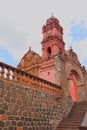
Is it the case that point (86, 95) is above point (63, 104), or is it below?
above

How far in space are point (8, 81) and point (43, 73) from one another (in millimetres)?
9459

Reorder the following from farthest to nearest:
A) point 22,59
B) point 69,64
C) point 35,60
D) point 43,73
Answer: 1. point 22,59
2. point 35,60
3. point 43,73
4. point 69,64

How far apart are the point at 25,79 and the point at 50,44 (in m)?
10.3

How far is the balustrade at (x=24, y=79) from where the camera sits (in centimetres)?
760

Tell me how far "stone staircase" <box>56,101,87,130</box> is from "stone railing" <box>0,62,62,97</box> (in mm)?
1507

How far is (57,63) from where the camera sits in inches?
559

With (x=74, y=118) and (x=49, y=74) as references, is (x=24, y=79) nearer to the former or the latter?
(x=74, y=118)

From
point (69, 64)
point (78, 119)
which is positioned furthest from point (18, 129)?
point (69, 64)

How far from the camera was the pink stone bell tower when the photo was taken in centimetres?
1683

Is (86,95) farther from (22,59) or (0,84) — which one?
(0,84)

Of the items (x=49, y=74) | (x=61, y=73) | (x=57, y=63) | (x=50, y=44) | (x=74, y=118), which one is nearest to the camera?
(x=74, y=118)

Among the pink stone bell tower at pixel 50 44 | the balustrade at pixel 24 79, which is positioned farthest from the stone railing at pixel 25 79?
the pink stone bell tower at pixel 50 44

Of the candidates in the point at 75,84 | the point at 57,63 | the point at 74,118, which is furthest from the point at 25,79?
the point at 75,84

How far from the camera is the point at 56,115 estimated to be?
1084 centimetres
